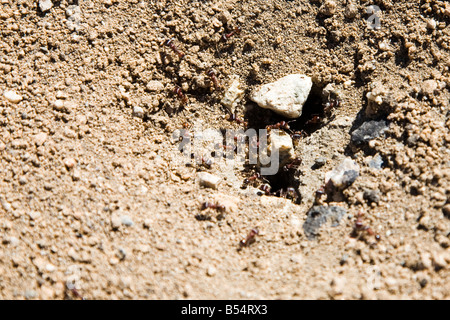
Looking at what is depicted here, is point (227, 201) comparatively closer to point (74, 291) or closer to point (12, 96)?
point (74, 291)

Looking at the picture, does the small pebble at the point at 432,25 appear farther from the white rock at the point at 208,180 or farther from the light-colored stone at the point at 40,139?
the light-colored stone at the point at 40,139

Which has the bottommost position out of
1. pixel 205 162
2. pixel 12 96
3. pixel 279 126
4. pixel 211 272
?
pixel 211 272

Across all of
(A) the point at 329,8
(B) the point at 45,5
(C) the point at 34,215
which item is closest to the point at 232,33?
(A) the point at 329,8

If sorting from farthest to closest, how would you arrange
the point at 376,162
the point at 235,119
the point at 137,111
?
the point at 235,119 < the point at 137,111 < the point at 376,162

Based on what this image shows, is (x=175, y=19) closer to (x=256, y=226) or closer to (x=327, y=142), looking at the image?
(x=327, y=142)

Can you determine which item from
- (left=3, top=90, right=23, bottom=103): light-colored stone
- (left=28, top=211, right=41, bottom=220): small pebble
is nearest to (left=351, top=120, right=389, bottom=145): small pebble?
(left=28, top=211, right=41, bottom=220): small pebble

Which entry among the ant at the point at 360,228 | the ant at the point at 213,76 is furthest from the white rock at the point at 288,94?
the ant at the point at 360,228
